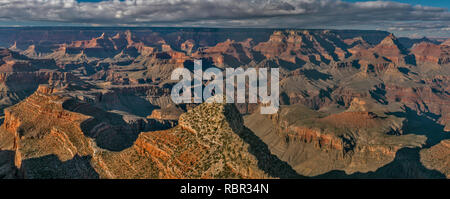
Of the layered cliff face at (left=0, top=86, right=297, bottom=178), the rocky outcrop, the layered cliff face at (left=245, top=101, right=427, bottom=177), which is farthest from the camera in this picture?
the layered cliff face at (left=245, top=101, right=427, bottom=177)

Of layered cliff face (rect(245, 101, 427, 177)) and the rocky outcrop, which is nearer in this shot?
the rocky outcrop

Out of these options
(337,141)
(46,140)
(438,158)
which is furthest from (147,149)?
(438,158)

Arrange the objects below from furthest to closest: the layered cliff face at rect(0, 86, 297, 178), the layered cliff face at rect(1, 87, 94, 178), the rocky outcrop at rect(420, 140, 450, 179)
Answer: the rocky outcrop at rect(420, 140, 450, 179) < the layered cliff face at rect(1, 87, 94, 178) < the layered cliff face at rect(0, 86, 297, 178)

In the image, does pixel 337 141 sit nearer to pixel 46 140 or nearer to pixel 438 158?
pixel 438 158

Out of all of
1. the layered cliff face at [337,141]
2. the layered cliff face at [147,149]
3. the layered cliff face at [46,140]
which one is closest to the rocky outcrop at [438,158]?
the layered cliff face at [337,141]

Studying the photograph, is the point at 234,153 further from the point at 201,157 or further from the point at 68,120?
the point at 68,120

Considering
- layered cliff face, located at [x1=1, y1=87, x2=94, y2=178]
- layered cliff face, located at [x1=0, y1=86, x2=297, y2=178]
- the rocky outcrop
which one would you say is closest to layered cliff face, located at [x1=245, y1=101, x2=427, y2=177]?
the rocky outcrop

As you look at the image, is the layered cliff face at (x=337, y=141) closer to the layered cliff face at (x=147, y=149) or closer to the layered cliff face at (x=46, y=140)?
the layered cliff face at (x=147, y=149)

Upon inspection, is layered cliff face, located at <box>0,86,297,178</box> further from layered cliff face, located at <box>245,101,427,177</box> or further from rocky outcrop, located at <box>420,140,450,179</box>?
rocky outcrop, located at <box>420,140,450,179</box>

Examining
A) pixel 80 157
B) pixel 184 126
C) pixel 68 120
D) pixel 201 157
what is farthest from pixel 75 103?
pixel 201 157

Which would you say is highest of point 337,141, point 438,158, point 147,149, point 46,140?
point 147,149

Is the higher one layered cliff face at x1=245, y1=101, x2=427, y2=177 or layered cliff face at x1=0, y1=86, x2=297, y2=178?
layered cliff face at x1=0, y1=86, x2=297, y2=178
